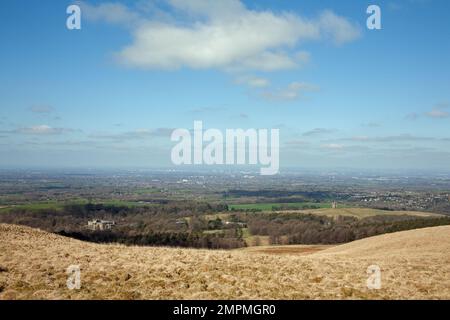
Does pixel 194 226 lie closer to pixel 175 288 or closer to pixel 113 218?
pixel 113 218

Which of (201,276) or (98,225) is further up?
(201,276)

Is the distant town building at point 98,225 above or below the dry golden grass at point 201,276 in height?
below

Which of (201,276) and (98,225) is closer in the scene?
(201,276)

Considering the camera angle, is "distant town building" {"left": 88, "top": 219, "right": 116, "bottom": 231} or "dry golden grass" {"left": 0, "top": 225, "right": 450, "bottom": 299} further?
"distant town building" {"left": 88, "top": 219, "right": 116, "bottom": 231}

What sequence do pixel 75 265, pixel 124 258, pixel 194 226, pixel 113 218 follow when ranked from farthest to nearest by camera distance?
pixel 113 218, pixel 194 226, pixel 124 258, pixel 75 265

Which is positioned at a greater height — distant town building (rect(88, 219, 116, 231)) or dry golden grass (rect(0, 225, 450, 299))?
dry golden grass (rect(0, 225, 450, 299))

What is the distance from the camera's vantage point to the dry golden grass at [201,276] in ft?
43.2

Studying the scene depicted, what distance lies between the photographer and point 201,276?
49.4 ft

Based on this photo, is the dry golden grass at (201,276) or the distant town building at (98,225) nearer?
the dry golden grass at (201,276)

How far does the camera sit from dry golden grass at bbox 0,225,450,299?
43.2 feet
